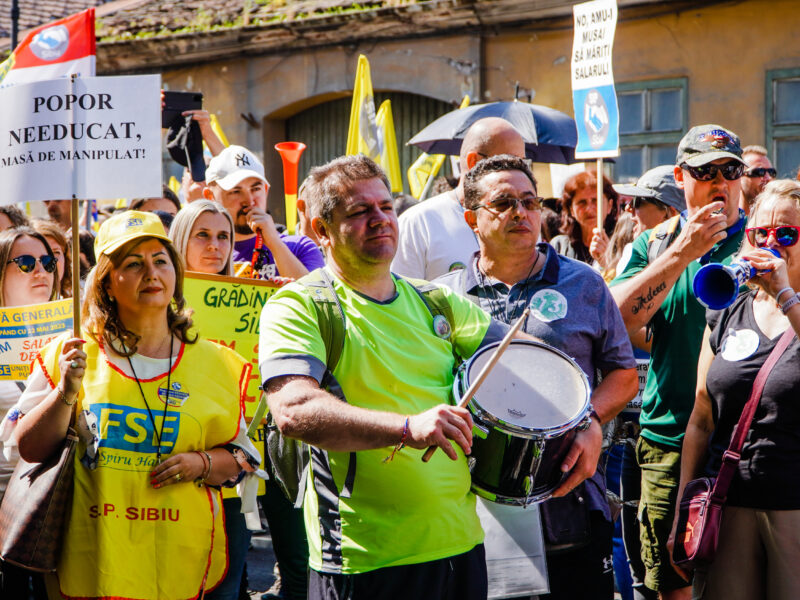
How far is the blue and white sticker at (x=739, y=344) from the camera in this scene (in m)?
3.73

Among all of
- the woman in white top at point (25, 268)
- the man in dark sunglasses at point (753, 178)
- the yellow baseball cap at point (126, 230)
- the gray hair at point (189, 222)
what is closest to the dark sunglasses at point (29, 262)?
the woman in white top at point (25, 268)

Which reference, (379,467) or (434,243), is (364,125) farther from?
(379,467)

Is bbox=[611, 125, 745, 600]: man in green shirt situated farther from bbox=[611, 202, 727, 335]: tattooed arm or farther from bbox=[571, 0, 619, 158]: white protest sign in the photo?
bbox=[571, 0, 619, 158]: white protest sign

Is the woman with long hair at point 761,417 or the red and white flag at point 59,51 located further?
the red and white flag at point 59,51

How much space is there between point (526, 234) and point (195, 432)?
138 centimetres

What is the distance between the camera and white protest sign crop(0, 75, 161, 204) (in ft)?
12.9

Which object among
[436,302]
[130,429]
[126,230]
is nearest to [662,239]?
[436,302]

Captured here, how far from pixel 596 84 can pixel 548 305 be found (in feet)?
11.1

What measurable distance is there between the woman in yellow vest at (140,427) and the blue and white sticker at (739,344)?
1769mm

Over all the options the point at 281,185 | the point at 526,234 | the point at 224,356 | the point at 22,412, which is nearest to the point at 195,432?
the point at 224,356

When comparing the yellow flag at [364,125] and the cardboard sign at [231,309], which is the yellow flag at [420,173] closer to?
the yellow flag at [364,125]

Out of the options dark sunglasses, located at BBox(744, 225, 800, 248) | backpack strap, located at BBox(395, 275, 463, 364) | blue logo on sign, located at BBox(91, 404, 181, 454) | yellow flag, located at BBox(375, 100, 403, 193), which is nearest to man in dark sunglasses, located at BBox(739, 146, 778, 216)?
yellow flag, located at BBox(375, 100, 403, 193)

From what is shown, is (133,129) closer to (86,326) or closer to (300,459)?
(86,326)

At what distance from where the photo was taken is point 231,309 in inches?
195
